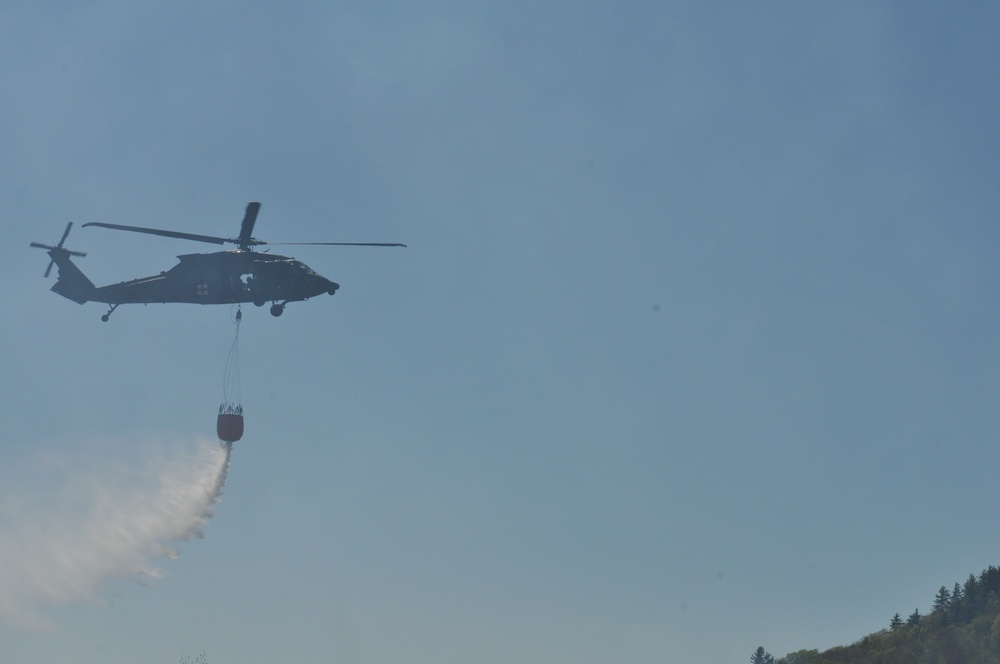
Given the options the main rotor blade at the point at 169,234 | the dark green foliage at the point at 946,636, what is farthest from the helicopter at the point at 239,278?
the dark green foliage at the point at 946,636

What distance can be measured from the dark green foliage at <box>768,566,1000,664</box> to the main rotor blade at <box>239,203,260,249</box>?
123374 millimetres

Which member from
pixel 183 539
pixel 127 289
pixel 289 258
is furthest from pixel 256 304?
pixel 183 539

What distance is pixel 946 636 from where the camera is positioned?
174m

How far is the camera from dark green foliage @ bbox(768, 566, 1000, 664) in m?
167

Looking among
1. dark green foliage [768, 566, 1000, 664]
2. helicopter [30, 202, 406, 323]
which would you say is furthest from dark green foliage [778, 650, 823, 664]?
helicopter [30, 202, 406, 323]

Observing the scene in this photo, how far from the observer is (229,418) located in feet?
261

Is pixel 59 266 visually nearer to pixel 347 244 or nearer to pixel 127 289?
pixel 127 289

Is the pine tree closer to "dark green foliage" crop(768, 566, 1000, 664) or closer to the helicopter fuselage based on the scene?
"dark green foliage" crop(768, 566, 1000, 664)

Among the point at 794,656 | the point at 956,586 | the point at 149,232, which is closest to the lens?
the point at 149,232

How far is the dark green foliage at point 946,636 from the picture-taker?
16725 cm

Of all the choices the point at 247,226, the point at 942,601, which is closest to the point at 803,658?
the point at 942,601

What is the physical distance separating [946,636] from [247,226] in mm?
130109

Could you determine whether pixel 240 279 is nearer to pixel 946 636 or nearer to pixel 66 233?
pixel 66 233

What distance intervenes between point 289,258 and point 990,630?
415 feet
